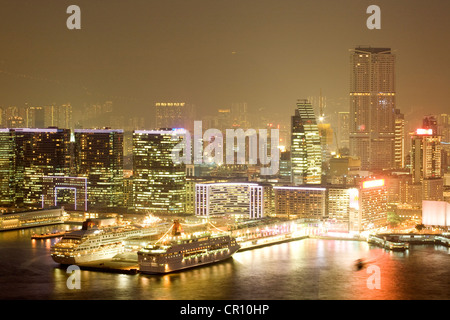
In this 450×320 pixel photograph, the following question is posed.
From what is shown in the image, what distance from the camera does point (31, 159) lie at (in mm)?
25672

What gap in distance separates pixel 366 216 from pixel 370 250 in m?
3.36

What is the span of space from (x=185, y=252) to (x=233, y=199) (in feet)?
26.6

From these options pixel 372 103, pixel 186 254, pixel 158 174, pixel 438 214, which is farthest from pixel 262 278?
pixel 372 103

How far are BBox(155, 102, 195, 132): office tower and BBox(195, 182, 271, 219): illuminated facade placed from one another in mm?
5430

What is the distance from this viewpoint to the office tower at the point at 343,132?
3478 centimetres

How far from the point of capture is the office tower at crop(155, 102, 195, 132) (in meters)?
27.8

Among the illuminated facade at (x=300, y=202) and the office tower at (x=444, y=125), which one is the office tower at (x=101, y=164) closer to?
the illuminated facade at (x=300, y=202)

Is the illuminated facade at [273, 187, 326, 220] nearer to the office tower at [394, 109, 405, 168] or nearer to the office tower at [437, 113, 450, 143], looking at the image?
the office tower at [394, 109, 405, 168]

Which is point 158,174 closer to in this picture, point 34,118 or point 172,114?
point 172,114

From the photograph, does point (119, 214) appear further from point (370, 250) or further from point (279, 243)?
point (370, 250)

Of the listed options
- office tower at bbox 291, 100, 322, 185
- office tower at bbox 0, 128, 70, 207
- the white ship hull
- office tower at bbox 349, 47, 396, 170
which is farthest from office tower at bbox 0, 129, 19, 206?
office tower at bbox 349, 47, 396, 170
